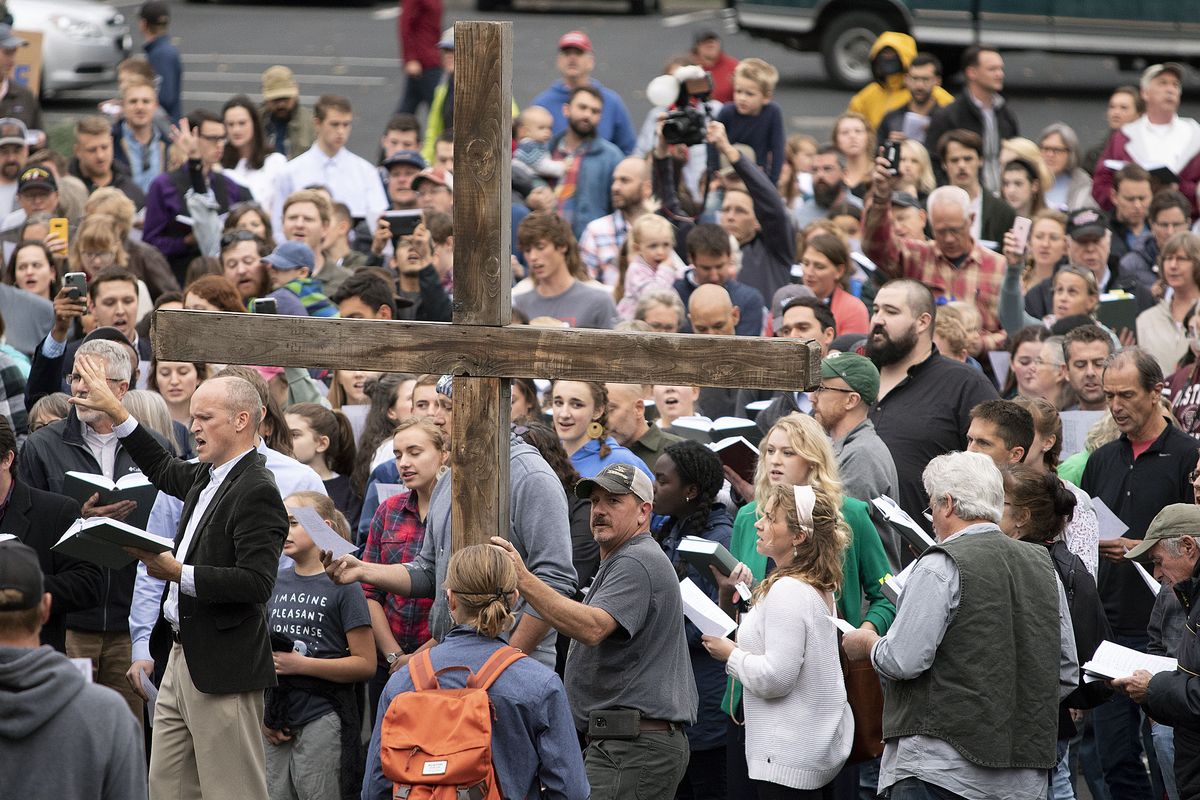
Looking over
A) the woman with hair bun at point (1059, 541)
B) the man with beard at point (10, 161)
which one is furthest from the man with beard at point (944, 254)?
the man with beard at point (10, 161)

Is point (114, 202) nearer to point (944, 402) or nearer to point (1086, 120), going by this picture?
point (944, 402)

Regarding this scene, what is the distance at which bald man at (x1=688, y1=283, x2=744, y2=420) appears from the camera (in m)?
8.83

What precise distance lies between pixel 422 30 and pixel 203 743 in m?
12.1

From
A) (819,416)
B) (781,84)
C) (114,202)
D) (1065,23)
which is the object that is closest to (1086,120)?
(1065,23)

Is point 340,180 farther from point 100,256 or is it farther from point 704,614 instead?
point 704,614

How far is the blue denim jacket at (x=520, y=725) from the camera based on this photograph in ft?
16.6

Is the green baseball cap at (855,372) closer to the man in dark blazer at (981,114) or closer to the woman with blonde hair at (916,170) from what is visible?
the woman with blonde hair at (916,170)

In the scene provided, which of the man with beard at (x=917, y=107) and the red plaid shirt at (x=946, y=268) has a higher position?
the man with beard at (x=917, y=107)

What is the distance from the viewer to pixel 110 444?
740 cm

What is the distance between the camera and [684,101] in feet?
36.5

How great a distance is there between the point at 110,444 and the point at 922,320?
144 inches

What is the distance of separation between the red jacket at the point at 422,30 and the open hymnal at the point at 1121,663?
12.4 m

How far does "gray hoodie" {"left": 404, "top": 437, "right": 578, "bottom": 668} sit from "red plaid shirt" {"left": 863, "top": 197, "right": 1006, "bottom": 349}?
437 centimetres

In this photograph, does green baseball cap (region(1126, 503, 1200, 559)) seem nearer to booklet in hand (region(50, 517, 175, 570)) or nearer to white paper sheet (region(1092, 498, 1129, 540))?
white paper sheet (region(1092, 498, 1129, 540))
